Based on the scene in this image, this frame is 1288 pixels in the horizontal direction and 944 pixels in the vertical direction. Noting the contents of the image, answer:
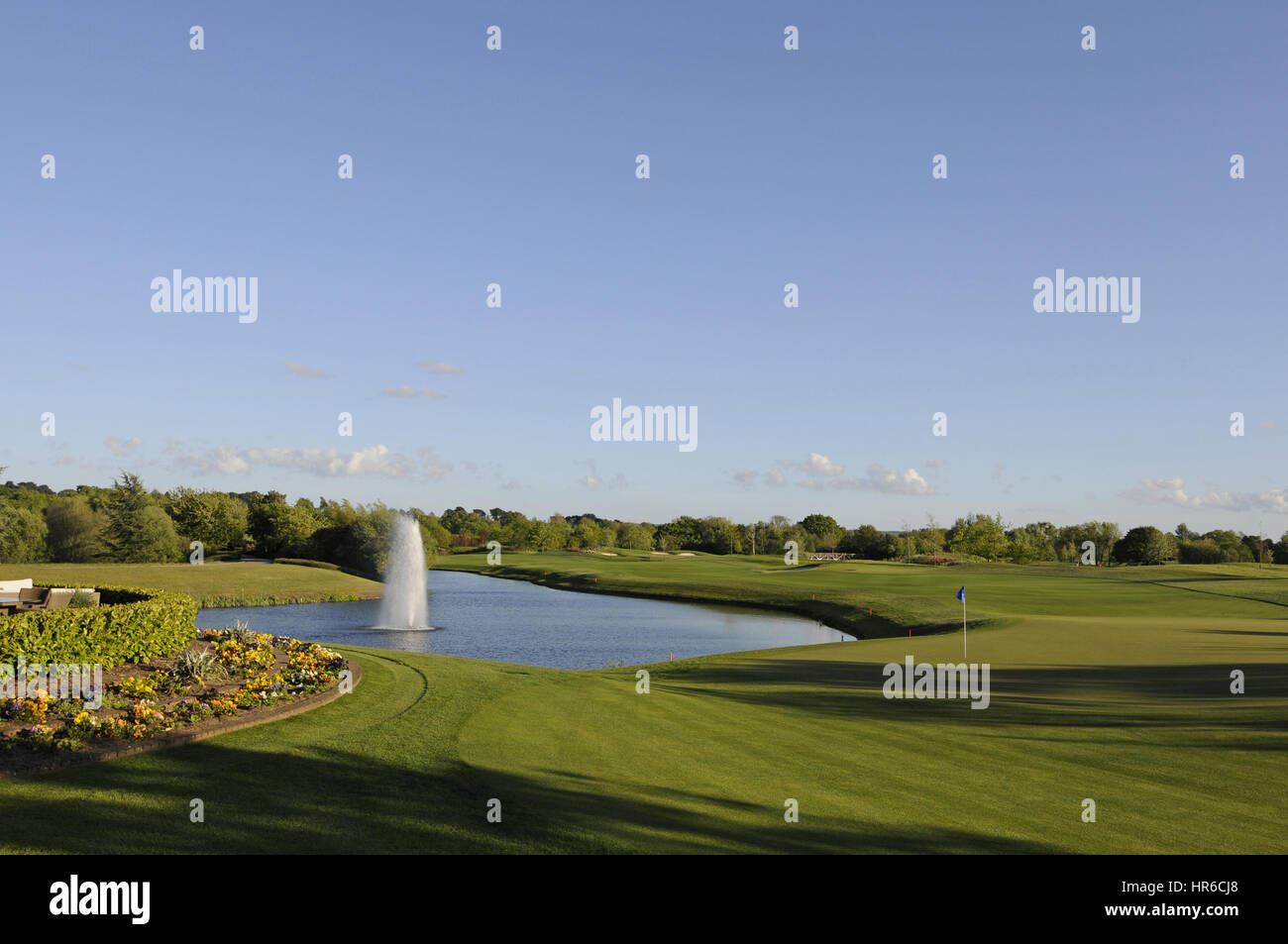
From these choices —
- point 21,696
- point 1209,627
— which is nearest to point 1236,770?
point 21,696

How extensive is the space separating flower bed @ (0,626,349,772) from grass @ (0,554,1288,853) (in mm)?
879

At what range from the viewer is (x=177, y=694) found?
613 inches

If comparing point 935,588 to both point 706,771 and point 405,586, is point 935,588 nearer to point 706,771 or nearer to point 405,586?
point 405,586

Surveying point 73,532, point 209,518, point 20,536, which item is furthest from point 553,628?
point 209,518

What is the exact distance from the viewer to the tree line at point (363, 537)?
96812mm

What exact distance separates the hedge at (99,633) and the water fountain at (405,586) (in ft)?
129

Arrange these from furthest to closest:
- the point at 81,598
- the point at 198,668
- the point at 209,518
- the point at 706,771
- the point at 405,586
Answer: the point at 209,518
the point at 405,586
the point at 81,598
the point at 198,668
the point at 706,771

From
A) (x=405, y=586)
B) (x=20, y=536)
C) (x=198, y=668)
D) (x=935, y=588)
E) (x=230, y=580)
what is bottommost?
(x=935, y=588)

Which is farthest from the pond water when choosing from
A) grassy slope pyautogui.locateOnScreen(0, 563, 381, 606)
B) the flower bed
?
the flower bed

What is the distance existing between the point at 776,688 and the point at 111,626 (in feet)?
59.2

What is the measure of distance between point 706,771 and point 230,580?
237 feet

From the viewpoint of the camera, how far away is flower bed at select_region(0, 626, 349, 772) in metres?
12.5

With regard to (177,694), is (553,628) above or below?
below
